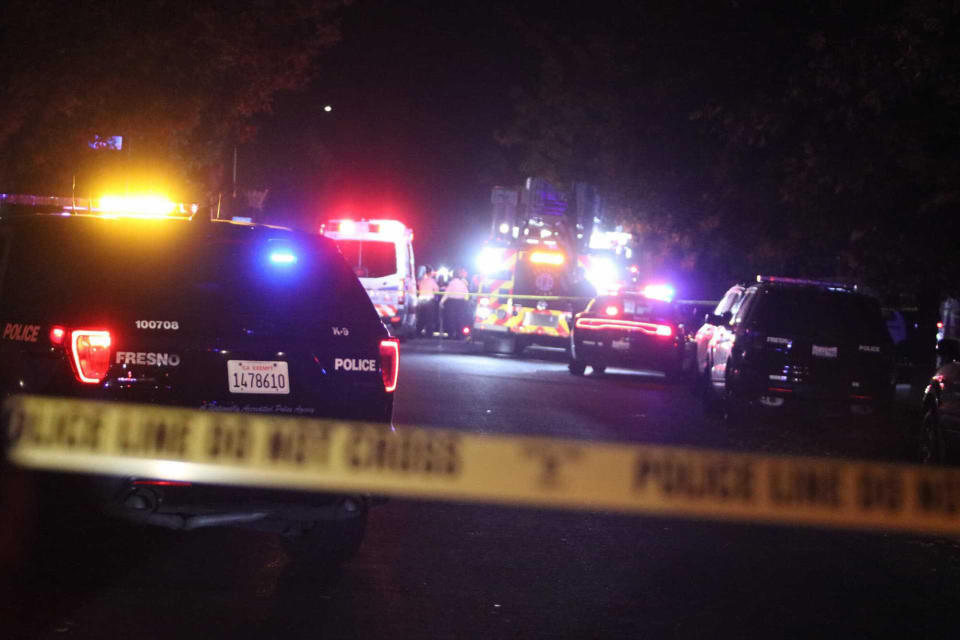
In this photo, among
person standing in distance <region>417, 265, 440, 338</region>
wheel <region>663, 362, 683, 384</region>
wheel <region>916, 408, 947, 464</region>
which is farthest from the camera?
person standing in distance <region>417, 265, 440, 338</region>

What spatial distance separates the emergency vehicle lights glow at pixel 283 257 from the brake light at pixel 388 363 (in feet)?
2.10

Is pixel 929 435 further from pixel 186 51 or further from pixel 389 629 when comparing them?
pixel 186 51

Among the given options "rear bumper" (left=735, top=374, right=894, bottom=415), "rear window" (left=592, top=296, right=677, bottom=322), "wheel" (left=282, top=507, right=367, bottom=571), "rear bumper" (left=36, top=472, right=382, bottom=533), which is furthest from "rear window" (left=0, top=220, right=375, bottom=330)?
"rear window" (left=592, top=296, right=677, bottom=322)

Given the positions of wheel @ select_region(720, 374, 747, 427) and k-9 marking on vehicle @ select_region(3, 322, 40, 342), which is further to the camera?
wheel @ select_region(720, 374, 747, 427)

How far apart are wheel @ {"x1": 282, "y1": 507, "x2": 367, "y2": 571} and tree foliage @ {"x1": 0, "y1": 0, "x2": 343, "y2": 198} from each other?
13029 millimetres

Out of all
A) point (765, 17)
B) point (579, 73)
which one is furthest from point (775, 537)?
point (579, 73)

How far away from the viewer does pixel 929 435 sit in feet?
41.0

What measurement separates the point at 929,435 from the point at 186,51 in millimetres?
13510

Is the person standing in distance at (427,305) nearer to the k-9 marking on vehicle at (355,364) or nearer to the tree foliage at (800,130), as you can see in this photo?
the tree foliage at (800,130)

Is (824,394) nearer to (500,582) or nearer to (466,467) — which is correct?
(466,467)

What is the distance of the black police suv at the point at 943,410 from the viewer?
1149 cm

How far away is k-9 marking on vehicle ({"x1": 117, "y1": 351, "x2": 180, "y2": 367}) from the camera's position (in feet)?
20.7

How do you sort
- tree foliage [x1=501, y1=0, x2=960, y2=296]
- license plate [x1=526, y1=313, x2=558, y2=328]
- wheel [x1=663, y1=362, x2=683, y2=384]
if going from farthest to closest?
license plate [x1=526, y1=313, x2=558, y2=328]
wheel [x1=663, y1=362, x2=683, y2=384]
tree foliage [x1=501, y1=0, x2=960, y2=296]

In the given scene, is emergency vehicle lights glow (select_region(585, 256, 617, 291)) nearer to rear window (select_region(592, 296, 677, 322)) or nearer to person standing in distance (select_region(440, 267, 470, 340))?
person standing in distance (select_region(440, 267, 470, 340))
